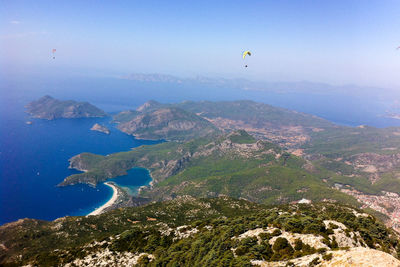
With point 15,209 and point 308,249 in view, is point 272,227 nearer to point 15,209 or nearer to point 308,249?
point 308,249

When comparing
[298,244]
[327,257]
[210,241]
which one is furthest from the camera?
[210,241]

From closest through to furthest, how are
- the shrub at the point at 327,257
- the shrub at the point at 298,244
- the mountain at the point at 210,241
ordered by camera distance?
1. the shrub at the point at 327,257
2. the mountain at the point at 210,241
3. the shrub at the point at 298,244

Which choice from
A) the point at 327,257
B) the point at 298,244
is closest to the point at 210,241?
the point at 298,244

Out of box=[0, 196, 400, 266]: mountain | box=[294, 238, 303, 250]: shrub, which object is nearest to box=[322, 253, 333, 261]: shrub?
box=[0, 196, 400, 266]: mountain

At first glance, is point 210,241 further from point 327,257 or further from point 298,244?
point 327,257

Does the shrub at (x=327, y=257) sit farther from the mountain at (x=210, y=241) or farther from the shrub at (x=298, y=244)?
the shrub at (x=298, y=244)

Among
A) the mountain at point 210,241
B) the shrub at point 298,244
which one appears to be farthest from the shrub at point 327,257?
the shrub at point 298,244

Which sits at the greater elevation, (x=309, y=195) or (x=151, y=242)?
(x=151, y=242)

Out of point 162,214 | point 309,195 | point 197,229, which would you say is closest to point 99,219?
point 162,214
